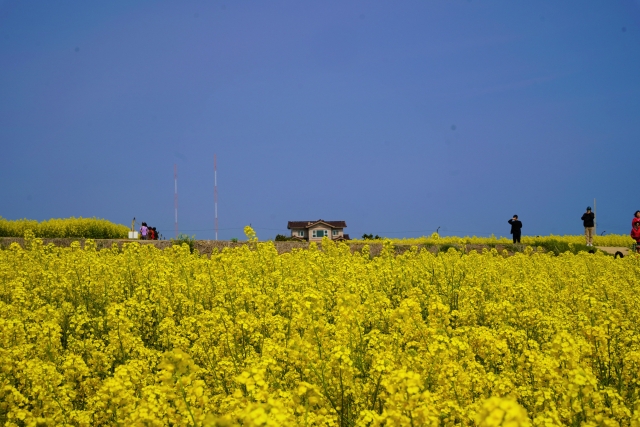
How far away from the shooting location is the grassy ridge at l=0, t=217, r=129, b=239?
896 inches

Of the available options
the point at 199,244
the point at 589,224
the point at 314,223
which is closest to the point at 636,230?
the point at 589,224

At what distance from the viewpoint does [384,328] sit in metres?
7.75

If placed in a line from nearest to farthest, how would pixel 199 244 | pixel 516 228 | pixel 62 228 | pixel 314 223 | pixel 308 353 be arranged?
pixel 308 353 < pixel 199 244 < pixel 62 228 < pixel 516 228 < pixel 314 223

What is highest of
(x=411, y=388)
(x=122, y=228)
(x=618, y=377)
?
(x=122, y=228)

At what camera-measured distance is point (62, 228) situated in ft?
77.3

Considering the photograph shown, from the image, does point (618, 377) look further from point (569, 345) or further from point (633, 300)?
point (633, 300)

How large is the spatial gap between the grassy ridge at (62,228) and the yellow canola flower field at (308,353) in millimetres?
12821

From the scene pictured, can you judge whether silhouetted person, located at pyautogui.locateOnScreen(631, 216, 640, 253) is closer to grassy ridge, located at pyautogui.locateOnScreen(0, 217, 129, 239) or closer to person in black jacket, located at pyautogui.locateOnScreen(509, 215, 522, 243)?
person in black jacket, located at pyautogui.locateOnScreen(509, 215, 522, 243)

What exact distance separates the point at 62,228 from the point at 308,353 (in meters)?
20.7

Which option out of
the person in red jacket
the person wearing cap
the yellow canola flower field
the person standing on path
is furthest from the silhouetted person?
the person standing on path

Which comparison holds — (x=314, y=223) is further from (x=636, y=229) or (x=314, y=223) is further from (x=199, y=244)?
(x=199, y=244)

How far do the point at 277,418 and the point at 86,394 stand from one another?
3828mm

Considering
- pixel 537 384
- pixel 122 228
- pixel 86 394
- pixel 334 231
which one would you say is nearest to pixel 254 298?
pixel 86 394

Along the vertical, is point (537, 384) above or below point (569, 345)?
below
